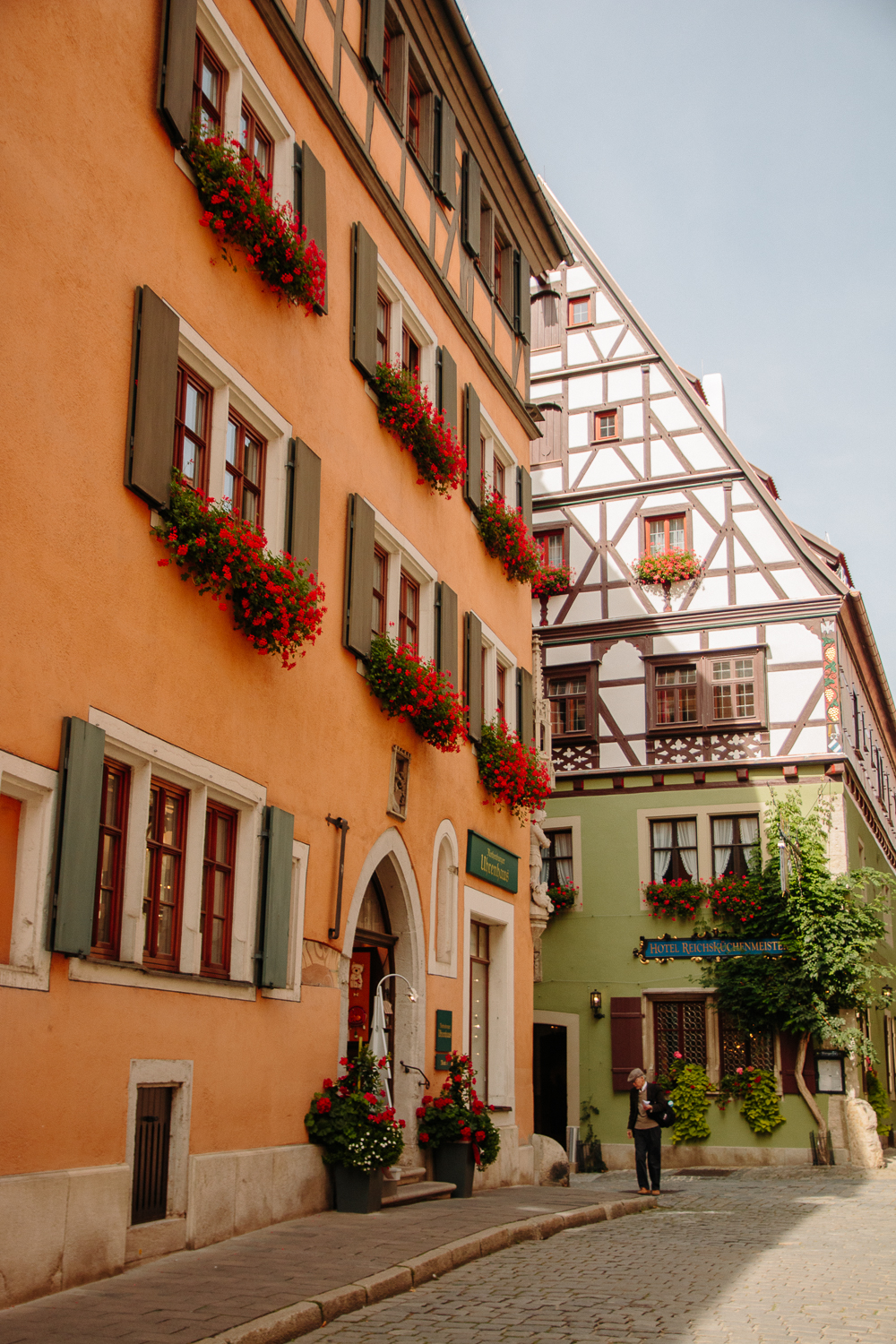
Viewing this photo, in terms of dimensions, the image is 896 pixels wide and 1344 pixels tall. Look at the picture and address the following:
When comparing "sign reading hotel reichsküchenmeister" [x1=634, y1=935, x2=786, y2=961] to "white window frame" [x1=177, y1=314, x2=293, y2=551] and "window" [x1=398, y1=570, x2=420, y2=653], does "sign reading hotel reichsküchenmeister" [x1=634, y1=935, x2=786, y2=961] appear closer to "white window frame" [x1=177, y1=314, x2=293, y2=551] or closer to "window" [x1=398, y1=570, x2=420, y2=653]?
"window" [x1=398, y1=570, x2=420, y2=653]

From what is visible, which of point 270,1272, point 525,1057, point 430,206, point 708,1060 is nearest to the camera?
point 270,1272

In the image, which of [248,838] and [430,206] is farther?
[430,206]

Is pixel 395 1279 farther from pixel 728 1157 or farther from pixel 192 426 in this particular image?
pixel 728 1157

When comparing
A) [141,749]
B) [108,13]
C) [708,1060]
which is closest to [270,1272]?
[141,749]

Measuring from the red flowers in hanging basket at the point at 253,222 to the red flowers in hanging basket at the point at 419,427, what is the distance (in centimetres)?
212

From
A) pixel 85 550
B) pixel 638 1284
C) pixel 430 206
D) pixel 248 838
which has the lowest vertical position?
pixel 638 1284

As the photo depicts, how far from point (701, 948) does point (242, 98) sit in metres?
17.0

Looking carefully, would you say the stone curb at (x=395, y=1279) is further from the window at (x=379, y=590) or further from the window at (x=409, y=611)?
the window at (x=409, y=611)

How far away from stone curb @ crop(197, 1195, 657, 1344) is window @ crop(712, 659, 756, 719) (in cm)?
1338

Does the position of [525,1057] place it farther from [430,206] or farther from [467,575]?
[430,206]

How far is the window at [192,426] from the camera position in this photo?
9.82 m

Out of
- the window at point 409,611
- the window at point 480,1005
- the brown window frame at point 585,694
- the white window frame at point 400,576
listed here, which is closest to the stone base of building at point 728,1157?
the brown window frame at point 585,694

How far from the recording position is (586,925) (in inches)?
980

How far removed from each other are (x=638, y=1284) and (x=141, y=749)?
4.67 metres
